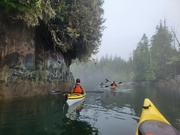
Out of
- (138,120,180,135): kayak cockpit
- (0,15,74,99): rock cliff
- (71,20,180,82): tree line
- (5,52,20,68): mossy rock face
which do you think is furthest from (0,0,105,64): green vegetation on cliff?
(71,20,180,82): tree line

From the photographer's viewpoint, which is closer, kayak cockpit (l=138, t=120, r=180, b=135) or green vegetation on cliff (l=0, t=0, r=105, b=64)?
kayak cockpit (l=138, t=120, r=180, b=135)

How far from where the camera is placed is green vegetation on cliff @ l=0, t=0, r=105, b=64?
11750mm

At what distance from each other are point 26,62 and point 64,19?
546 centimetres

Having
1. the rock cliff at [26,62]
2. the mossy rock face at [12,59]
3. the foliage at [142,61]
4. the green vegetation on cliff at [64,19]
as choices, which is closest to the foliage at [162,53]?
the foliage at [142,61]

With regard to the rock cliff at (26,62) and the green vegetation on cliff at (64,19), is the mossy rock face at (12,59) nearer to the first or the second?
the rock cliff at (26,62)

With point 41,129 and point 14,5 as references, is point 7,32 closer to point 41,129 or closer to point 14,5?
point 14,5

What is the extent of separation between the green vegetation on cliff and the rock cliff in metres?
0.81

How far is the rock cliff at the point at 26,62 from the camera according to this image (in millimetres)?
12812

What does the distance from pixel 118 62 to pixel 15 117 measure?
93.9 metres

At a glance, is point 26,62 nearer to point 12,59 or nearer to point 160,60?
point 12,59

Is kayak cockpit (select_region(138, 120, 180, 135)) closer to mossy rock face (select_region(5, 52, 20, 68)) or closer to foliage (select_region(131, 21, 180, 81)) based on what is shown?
mossy rock face (select_region(5, 52, 20, 68))

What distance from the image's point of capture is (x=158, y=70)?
52062mm

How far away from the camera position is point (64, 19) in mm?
16219

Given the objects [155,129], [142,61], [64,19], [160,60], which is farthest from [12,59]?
[142,61]
